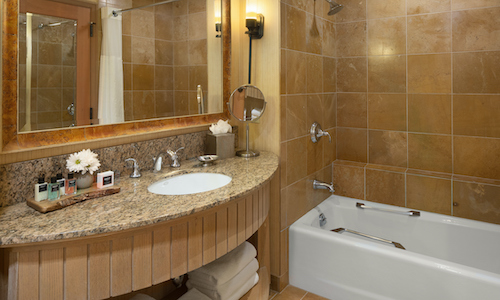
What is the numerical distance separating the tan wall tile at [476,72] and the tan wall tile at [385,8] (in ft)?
1.71

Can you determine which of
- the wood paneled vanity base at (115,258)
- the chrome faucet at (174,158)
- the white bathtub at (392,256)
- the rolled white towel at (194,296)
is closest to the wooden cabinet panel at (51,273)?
the wood paneled vanity base at (115,258)

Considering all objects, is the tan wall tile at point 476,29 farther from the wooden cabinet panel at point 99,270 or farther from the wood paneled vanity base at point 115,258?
the wooden cabinet panel at point 99,270

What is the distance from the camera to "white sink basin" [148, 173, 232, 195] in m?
1.69

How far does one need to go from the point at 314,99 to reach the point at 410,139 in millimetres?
808

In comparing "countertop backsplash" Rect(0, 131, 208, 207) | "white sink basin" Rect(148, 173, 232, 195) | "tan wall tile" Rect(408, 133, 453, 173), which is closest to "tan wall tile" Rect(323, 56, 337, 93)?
"tan wall tile" Rect(408, 133, 453, 173)

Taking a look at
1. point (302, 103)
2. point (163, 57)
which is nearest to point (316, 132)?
point (302, 103)

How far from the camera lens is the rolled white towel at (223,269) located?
1.63 m

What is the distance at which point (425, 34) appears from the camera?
2502 mm

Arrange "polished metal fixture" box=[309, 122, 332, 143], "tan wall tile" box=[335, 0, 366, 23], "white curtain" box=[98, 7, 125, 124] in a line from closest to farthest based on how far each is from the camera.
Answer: "white curtain" box=[98, 7, 125, 124]
"polished metal fixture" box=[309, 122, 332, 143]
"tan wall tile" box=[335, 0, 366, 23]

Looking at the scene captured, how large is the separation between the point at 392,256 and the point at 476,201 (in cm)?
90

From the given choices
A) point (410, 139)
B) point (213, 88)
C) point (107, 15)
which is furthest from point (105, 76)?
point (410, 139)

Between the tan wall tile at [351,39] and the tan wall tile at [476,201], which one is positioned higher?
the tan wall tile at [351,39]

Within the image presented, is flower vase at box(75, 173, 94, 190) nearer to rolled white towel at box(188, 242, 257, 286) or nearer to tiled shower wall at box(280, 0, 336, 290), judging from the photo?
rolled white towel at box(188, 242, 257, 286)

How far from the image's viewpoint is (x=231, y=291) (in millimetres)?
1665
